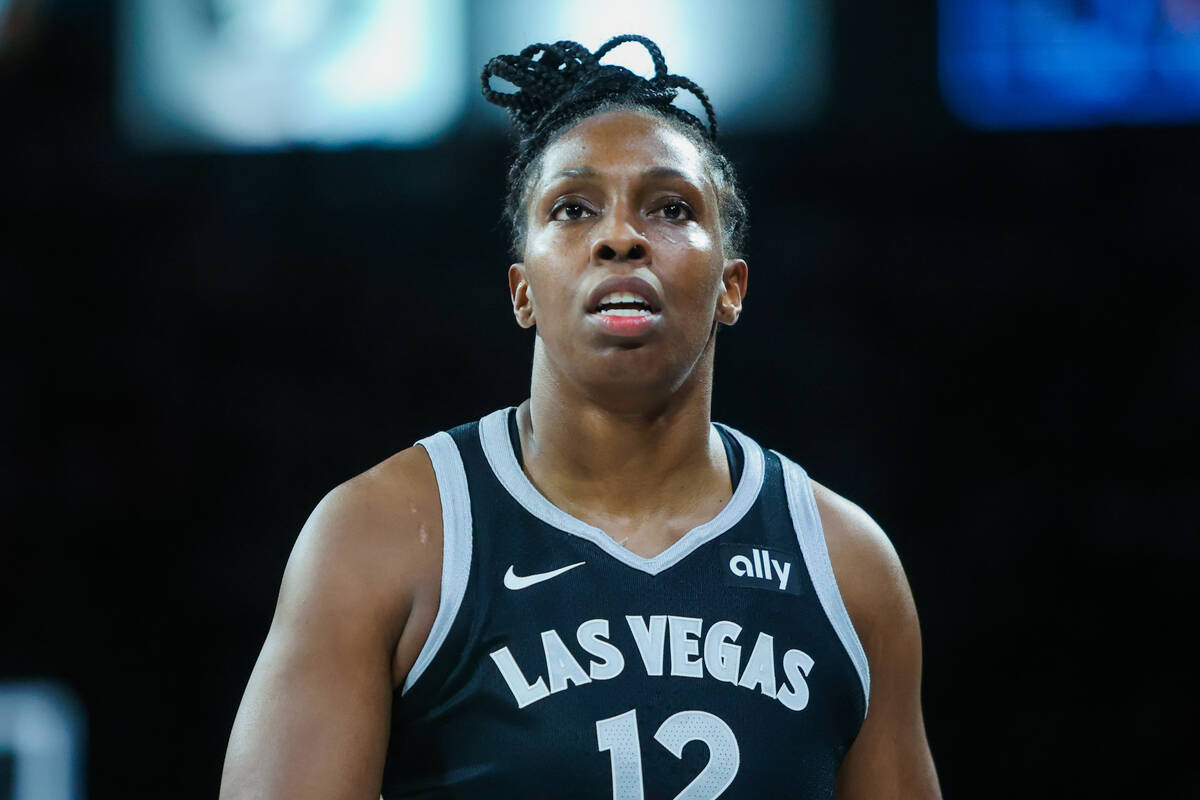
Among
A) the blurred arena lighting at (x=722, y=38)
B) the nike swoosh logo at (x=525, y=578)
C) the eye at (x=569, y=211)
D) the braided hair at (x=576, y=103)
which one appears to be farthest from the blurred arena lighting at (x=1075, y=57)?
the nike swoosh logo at (x=525, y=578)

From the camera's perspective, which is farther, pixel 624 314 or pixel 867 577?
pixel 867 577

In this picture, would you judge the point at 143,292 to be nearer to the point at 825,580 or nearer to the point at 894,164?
the point at 894,164

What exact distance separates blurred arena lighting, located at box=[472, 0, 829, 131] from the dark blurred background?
0.04m

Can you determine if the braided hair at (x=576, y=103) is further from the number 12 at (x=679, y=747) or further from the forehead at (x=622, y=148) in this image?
the number 12 at (x=679, y=747)

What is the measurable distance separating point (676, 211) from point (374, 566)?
66 centimetres

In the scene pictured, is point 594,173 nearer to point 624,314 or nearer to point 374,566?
point 624,314

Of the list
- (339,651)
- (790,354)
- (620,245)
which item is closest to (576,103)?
(620,245)

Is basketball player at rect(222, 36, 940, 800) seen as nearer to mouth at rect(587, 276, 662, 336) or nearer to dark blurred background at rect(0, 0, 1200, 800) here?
mouth at rect(587, 276, 662, 336)

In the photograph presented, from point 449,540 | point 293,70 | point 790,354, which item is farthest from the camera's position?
point 790,354

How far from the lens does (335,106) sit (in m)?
4.49

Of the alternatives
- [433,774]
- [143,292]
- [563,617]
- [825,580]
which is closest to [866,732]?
[825,580]

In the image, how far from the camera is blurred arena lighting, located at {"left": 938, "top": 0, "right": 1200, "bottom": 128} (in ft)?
14.7

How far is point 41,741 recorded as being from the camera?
4078 mm

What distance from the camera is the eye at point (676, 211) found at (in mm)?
2035
